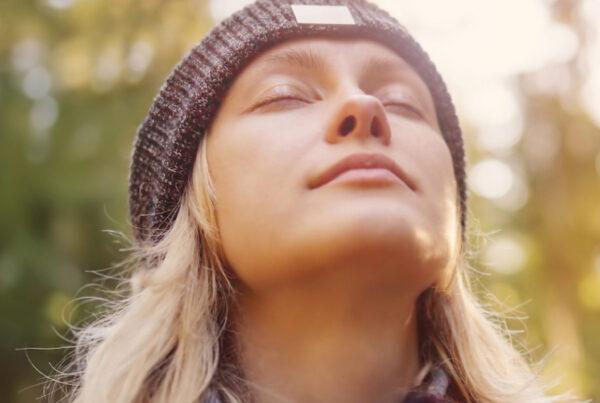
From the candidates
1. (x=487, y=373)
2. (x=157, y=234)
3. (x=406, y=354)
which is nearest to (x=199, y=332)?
(x=157, y=234)

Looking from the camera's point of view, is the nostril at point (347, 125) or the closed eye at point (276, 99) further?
the closed eye at point (276, 99)

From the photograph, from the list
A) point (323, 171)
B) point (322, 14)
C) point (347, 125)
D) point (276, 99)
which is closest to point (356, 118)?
point (347, 125)

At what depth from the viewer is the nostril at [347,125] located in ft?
5.60

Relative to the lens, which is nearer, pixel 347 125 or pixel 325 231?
pixel 325 231

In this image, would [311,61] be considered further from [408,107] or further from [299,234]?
[299,234]

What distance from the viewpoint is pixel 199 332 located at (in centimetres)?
183

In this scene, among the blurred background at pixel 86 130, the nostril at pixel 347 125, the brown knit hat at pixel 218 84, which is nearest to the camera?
the nostril at pixel 347 125

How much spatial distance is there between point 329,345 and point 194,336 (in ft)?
1.16

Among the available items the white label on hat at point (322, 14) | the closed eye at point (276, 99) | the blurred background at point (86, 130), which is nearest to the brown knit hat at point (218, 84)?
the white label on hat at point (322, 14)

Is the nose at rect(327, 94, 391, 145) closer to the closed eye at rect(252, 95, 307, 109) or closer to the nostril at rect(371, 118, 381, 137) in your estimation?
the nostril at rect(371, 118, 381, 137)

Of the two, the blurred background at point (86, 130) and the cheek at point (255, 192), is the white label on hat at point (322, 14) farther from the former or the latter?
the blurred background at point (86, 130)

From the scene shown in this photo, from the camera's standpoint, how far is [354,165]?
1639mm

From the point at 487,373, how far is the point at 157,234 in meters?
1.06

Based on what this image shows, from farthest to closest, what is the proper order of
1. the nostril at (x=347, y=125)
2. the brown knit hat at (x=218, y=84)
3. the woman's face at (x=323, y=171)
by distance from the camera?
the brown knit hat at (x=218, y=84), the nostril at (x=347, y=125), the woman's face at (x=323, y=171)
